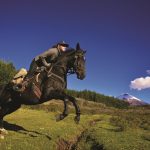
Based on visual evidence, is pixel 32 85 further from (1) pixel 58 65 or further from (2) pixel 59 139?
(2) pixel 59 139

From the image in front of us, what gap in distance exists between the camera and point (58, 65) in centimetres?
2017

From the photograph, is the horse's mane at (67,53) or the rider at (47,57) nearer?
the rider at (47,57)

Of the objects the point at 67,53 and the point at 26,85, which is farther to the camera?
the point at 67,53

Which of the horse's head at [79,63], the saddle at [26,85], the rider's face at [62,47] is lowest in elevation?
the saddle at [26,85]

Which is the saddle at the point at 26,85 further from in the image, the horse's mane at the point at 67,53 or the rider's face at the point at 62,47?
the rider's face at the point at 62,47

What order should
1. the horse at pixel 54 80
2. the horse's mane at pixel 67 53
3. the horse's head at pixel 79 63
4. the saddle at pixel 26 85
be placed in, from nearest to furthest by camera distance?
the horse at pixel 54 80 → the saddle at pixel 26 85 → the horse's head at pixel 79 63 → the horse's mane at pixel 67 53

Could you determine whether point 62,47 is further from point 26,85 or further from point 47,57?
point 26,85

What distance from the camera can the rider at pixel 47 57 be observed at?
20000 millimetres

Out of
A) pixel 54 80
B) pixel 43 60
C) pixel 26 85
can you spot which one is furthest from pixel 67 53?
pixel 26 85

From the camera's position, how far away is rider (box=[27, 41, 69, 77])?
787 inches

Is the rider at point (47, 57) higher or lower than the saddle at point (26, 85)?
higher

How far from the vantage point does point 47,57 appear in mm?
20281

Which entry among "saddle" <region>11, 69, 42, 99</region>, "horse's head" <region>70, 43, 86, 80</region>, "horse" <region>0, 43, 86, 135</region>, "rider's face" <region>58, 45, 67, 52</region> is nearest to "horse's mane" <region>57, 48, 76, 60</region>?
"horse" <region>0, 43, 86, 135</region>

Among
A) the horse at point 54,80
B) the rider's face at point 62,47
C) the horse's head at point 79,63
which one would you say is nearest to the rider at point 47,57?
the rider's face at point 62,47
